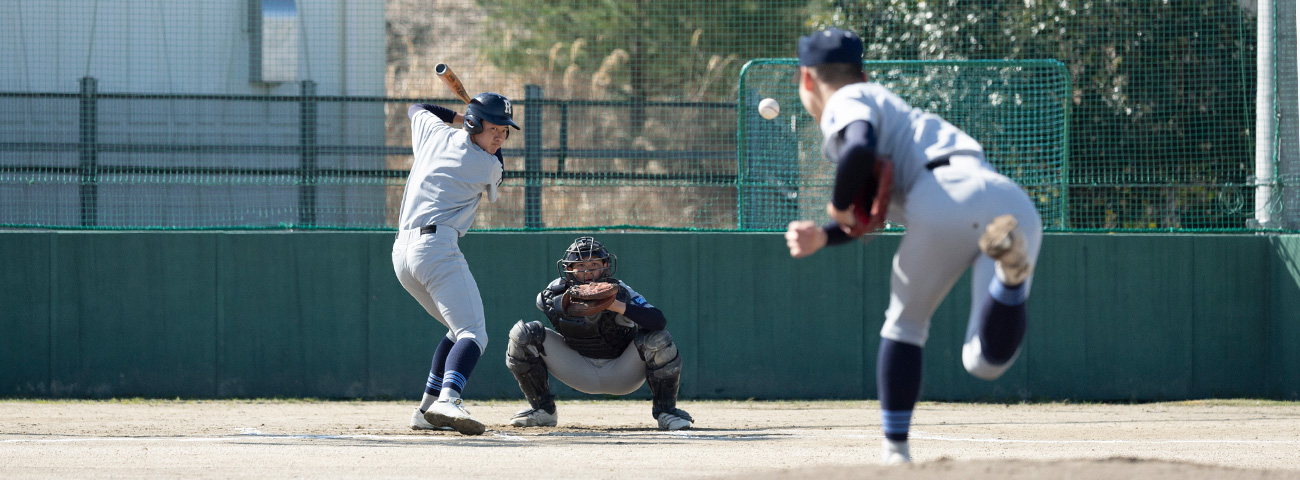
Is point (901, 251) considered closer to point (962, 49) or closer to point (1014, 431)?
point (1014, 431)

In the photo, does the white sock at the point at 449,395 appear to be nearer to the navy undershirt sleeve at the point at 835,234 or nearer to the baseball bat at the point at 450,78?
the baseball bat at the point at 450,78

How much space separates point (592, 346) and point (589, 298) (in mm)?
527

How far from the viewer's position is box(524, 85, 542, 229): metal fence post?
8781 millimetres

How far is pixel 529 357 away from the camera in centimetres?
645

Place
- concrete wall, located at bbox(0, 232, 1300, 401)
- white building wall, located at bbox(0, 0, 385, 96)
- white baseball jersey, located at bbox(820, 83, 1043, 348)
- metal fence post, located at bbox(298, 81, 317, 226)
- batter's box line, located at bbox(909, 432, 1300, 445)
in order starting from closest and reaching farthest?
white baseball jersey, located at bbox(820, 83, 1043, 348)
batter's box line, located at bbox(909, 432, 1300, 445)
concrete wall, located at bbox(0, 232, 1300, 401)
metal fence post, located at bbox(298, 81, 317, 226)
white building wall, located at bbox(0, 0, 385, 96)

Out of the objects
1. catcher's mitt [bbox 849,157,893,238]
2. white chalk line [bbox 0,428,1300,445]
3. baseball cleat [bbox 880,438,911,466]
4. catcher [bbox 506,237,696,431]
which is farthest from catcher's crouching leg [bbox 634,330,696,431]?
catcher's mitt [bbox 849,157,893,238]

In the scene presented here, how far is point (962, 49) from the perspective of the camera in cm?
983

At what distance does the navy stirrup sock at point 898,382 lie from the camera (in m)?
3.75

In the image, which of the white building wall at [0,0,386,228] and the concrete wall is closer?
the concrete wall

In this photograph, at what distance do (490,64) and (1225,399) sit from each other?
12905 mm

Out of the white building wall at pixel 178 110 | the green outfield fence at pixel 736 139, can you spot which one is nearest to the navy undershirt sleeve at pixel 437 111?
the green outfield fence at pixel 736 139

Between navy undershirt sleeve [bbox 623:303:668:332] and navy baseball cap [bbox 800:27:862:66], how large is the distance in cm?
248

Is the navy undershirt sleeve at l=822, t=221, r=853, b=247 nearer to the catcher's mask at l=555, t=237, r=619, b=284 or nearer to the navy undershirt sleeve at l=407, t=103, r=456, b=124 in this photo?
the catcher's mask at l=555, t=237, r=619, b=284

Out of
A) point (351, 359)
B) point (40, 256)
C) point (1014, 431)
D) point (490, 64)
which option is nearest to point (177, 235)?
point (40, 256)
